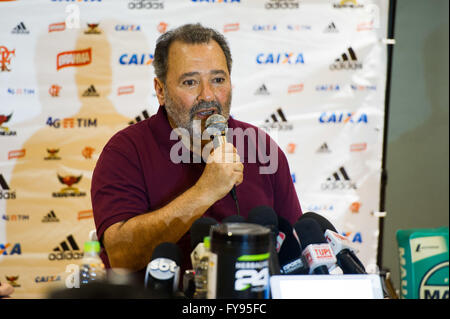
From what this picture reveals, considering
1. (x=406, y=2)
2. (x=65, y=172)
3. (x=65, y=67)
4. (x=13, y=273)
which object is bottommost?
(x=13, y=273)

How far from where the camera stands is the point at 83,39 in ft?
11.7

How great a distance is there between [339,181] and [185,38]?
2.21 meters

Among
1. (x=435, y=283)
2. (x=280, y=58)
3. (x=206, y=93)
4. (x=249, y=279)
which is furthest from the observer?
(x=280, y=58)

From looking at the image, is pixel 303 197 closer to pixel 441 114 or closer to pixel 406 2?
pixel 441 114

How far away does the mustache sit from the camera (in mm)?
1913

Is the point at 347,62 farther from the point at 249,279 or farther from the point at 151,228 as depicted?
the point at 249,279

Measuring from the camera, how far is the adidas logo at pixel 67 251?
141 inches

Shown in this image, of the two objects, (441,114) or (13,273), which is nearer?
(13,273)

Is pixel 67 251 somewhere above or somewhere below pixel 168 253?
below

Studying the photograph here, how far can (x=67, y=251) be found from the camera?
3.60m

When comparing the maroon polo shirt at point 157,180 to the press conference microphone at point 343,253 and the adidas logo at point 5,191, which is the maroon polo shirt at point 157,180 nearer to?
the press conference microphone at point 343,253

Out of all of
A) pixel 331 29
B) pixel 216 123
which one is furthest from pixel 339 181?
pixel 216 123
